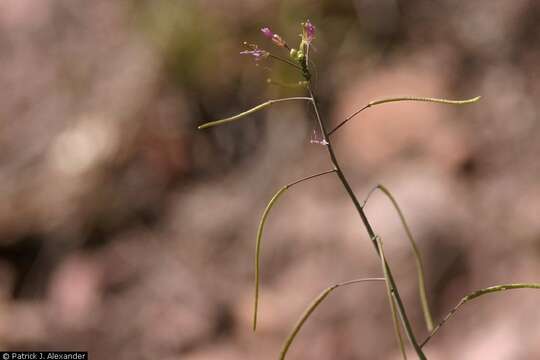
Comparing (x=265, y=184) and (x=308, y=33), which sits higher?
(x=265, y=184)

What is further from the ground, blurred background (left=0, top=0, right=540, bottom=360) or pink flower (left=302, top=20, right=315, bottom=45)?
blurred background (left=0, top=0, right=540, bottom=360)

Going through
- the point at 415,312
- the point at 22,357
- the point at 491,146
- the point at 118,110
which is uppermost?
the point at 118,110

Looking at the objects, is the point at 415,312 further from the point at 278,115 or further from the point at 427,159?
the point at 278,115

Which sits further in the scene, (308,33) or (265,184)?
(265,184)

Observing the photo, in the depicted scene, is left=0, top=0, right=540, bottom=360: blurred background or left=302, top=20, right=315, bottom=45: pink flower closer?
left=302, top=20, right=315, bottom=45: pink flower

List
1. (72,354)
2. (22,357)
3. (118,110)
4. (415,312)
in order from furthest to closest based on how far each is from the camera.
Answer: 1. (118,110)
2. (72,354)
3. (22,357)
4. (415,312)

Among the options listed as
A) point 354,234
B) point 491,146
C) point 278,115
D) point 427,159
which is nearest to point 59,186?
point 278,115

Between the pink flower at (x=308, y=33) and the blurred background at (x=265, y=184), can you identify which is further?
the blurred background at (x=265, y=184)

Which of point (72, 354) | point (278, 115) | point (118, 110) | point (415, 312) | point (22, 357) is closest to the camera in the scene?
point (415, 312)
